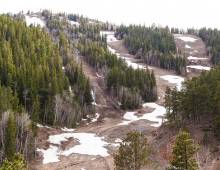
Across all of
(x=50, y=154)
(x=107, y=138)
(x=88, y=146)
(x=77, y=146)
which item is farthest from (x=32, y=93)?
(x=50, y=154)

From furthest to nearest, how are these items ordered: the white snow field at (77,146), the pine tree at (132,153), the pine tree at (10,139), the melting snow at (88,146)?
the melting snow at (88,146) → the white snow field at (77,146) → the pine tree at (10,139) → the pine tree at (132,153)

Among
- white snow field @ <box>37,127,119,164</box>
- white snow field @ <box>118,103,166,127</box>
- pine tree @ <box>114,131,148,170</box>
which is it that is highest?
pine tree @ <box>114,131,148,170</box>

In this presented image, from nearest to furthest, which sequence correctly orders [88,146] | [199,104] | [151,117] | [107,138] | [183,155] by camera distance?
1. [183,155]
2. [199,104]
3. [88,146]
4. [107,138]
5. [151,117]

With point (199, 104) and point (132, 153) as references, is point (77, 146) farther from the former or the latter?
point (132, 153)

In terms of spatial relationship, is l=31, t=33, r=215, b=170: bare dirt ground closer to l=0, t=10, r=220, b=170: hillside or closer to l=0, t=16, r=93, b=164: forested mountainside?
l=0, t=10, r=220, b=170: hillside

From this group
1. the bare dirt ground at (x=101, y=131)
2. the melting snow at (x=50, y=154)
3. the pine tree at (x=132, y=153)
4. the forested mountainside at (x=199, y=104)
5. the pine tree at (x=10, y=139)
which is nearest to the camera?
the pine tree at (x=132, y=153)

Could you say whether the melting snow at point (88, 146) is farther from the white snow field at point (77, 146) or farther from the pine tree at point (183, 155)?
the pine tree at point (183, 155)

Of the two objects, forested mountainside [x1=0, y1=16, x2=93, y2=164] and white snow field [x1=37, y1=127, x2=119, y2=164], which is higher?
forested mountainside [x1=0, y1=16, x2=93, y2=164]

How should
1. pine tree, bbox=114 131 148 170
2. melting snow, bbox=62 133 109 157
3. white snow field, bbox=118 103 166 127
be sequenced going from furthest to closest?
1. white snow field, bbox=118 103 166 127
2. melting snow, bbox=62 133 109 157
3. pine tree, bbox=114 131 148 170

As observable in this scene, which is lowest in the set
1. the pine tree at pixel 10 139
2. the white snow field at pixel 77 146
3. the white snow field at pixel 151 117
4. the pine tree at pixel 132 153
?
the white snow field at pixel 151 117

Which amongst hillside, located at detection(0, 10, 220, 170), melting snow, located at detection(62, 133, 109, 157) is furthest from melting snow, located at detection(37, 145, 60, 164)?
melting snow, located at detection(62, 133, 109, 157)

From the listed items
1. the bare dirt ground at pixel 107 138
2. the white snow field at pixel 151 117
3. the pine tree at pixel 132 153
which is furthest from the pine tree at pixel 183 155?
the white snow field at pixel 151 117
